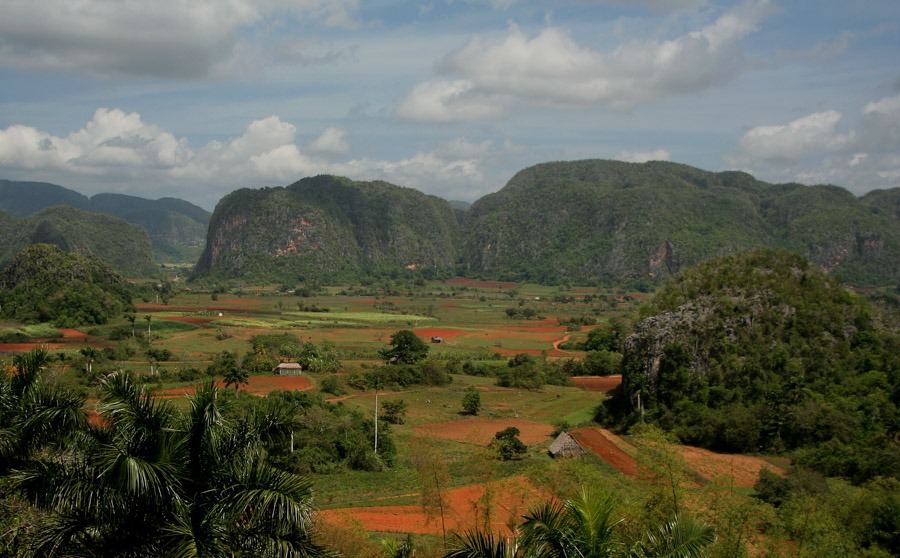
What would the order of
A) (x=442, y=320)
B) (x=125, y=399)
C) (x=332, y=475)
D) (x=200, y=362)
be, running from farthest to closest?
(x=442, y=320) < (x=200, y=362) < (x=332, y=475) < (x=125, y=399)

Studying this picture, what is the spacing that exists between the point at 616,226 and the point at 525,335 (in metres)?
99.2

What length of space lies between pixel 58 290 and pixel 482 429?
56.0 m

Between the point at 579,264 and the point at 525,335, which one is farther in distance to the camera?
the point at 579,264

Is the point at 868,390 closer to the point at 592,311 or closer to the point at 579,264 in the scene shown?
the point at 592,311

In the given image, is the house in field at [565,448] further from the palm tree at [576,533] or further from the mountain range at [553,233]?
the mountain range at [553,233]

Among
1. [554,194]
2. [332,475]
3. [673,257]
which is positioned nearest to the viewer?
[332,475]

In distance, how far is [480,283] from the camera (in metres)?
158

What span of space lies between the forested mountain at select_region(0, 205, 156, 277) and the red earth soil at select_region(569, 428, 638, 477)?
5463 inches

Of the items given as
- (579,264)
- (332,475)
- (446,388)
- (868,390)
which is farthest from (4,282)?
(579,264)

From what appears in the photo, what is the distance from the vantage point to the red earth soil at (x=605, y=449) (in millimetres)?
28717

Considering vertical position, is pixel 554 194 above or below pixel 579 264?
above

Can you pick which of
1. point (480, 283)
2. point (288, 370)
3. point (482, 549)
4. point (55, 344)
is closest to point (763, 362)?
point (288, 370)

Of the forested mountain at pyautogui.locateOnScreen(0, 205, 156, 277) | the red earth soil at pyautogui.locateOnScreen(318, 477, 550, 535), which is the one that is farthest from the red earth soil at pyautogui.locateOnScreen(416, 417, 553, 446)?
the forested mountain at pyautogui.locateOnScreen(0, 205, 156, 277)

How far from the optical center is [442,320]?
88.5m
